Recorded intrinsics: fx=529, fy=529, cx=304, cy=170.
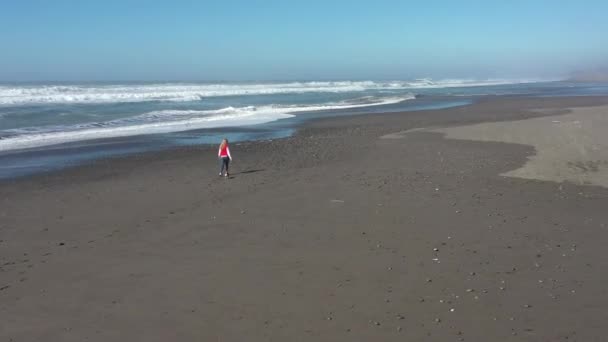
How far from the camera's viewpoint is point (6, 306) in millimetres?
6137

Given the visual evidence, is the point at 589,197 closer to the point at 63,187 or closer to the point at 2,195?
the point at 63,187

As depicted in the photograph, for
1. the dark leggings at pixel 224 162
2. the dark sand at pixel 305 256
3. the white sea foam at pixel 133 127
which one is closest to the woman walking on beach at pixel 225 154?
the dark leggings at pixel 224 162

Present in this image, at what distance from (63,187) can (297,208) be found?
19.2 feet

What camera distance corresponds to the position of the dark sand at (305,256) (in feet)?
18.4

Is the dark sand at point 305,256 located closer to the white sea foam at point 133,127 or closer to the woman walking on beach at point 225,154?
the woman walking on beach at point 225,154

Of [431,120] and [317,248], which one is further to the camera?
[431,120]

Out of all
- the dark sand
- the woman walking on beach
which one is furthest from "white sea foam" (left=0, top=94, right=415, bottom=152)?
the woman walking on beach

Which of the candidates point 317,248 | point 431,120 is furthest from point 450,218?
point 431,120

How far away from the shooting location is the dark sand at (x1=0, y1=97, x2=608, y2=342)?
5.60m

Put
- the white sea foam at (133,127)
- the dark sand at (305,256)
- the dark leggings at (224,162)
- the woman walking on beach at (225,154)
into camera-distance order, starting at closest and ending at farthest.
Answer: the dark sand at (305,256), the woman walking on beach at (225,154), the dark leggings at (224,162), the white sea foam at (133,127)

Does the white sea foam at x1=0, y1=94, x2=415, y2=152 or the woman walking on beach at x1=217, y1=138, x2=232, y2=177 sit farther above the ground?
the woman walking on beach at x1=217, y1=138, x2=232, y2=177

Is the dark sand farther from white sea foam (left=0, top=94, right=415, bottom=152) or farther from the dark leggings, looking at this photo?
white sea foam (left=0, top=94, right=415, bottom=152)

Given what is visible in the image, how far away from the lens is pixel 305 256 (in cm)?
761

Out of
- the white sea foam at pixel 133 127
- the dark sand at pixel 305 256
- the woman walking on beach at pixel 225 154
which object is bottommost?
the dark sand at pixel 305 256
